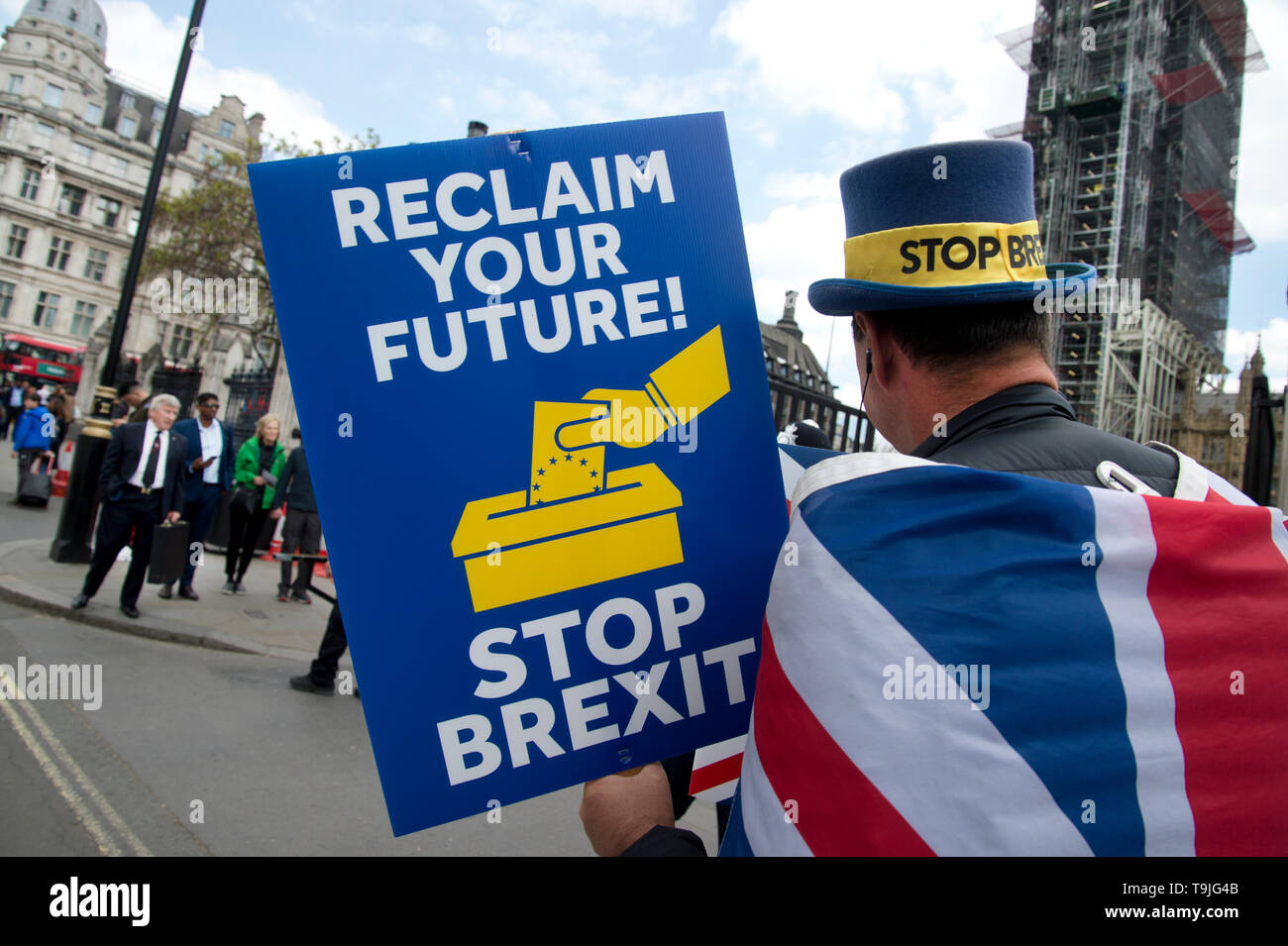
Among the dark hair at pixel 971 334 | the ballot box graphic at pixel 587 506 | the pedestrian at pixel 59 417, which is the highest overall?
the pedestrian at pixel 59 417

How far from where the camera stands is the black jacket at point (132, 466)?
6.85 meters

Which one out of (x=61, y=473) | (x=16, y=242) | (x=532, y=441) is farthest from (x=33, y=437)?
(x=16, y=242)

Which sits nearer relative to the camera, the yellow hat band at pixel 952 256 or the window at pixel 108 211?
the yellow hat band at pixel 952 256

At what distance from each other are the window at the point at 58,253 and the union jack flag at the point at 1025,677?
201 ft

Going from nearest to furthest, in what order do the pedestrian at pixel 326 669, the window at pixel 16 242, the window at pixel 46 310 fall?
the pedestrian at pixel 326 669
the window at pixel 16 242
the window at pixel 46 310

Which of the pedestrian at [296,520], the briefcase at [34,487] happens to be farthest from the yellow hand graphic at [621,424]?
the briefcase at [34,487]

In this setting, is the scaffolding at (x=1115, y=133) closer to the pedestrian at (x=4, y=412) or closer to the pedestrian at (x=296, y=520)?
the pedestrian at (x=296, y=520)

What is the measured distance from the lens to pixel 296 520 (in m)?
8.60

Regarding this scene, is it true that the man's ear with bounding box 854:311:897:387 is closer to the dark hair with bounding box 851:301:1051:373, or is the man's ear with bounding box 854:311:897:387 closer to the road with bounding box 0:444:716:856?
the dark hair with bounding box 851:301:1051:373

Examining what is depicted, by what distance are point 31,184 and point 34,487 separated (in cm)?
4873

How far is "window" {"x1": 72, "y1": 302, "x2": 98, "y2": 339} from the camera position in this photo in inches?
1989

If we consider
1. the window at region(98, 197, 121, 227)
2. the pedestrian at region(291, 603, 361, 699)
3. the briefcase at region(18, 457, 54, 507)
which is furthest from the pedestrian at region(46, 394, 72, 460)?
the window at region(98, 197, 121, 227)

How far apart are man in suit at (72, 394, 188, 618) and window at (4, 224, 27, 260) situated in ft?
176
